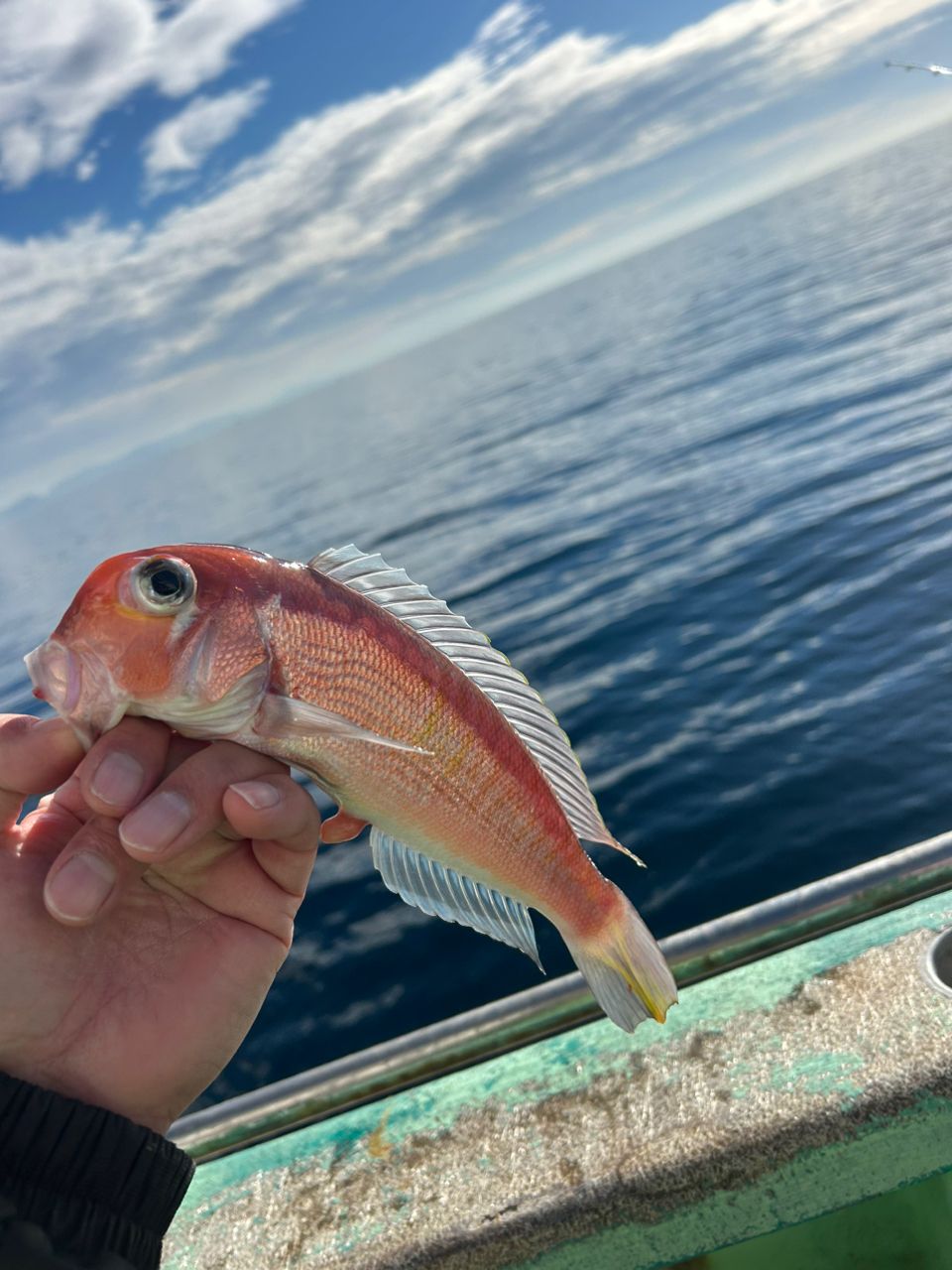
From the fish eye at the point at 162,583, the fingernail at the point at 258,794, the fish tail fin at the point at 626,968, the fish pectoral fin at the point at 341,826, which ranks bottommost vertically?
the fish tail fin at the point at 626,968

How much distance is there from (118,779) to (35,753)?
0.24m

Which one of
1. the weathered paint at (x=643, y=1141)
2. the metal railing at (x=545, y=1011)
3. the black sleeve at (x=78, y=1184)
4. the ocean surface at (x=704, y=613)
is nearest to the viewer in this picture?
the black sleeve at (x=78, y=1184)

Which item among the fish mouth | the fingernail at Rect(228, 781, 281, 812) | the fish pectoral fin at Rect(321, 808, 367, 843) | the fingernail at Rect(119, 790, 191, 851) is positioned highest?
the fish mouth

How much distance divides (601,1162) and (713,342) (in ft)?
121

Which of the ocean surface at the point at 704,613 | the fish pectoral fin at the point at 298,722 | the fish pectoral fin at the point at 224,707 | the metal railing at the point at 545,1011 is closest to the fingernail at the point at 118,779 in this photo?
the fish pectoral fin at the point at 224,707

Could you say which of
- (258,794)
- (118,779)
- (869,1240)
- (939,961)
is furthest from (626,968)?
(869,1240)

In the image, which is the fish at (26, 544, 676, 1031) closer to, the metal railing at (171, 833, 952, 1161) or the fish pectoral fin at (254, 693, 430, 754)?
the fish pectoral fin at (254, 693, 430, 754)

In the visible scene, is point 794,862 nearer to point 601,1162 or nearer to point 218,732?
point 601,1162

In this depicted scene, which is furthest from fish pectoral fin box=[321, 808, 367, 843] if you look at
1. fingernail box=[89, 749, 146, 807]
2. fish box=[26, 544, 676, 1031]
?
fingernail box=[89, 749, 146, 807]

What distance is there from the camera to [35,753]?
6.93 feet

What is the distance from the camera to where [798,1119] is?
2635 mm

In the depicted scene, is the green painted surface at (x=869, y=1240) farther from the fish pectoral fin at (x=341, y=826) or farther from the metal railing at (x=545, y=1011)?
the fish pectoral fin at (x=341, y=826)

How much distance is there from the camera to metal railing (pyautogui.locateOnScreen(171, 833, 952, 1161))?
3.64m

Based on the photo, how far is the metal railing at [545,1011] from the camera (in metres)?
3.64
